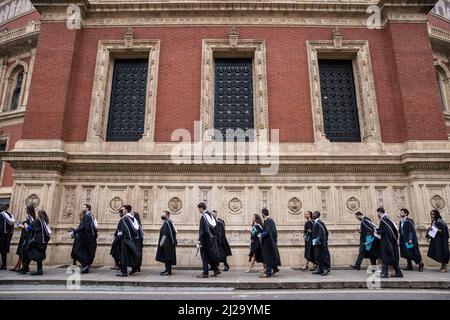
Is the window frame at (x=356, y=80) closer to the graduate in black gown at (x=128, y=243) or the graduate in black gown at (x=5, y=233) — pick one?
the graduate in black gown at (x=128, y=243)

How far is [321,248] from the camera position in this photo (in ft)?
28.4

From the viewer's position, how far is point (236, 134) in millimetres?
11867

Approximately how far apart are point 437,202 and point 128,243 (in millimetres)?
10186

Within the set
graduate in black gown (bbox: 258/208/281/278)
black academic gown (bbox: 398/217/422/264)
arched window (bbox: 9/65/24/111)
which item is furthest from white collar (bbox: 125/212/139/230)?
arched window (bbox: 9/65/24/111)

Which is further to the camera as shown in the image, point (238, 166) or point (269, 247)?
point (238, 166)

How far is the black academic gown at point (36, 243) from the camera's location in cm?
842

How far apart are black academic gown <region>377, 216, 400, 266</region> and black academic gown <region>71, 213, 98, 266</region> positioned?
319 inches

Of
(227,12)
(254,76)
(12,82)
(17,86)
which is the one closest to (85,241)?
(254,76)

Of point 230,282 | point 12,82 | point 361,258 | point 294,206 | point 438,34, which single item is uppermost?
point 438,34

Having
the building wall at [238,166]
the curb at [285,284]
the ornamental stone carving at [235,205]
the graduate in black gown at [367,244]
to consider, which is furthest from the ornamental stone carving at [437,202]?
the ornamental stone carving at [235,205]

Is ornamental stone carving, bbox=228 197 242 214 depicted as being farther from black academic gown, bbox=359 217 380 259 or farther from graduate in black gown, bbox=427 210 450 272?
graduate in black gown, bbox=427 210 450 272

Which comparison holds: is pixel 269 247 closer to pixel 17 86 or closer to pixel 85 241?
pixel 85 241

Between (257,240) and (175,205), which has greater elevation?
(175,205)

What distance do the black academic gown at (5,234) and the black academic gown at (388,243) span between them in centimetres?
1111
